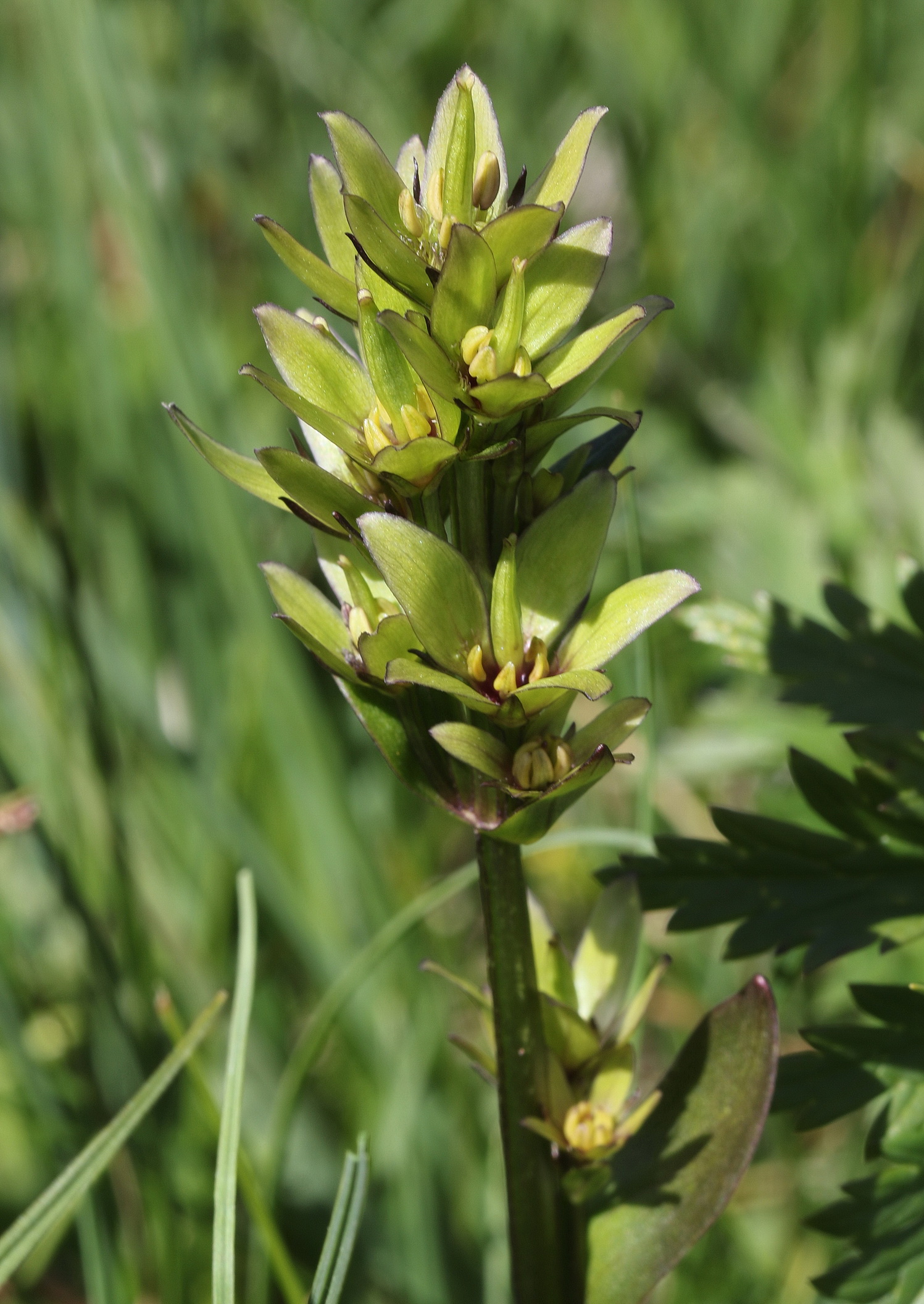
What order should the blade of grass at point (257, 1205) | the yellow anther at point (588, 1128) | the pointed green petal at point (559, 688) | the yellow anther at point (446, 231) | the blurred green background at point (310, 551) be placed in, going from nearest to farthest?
the pointed green petal at point (559, 688) < the yellow anther at point (446, 231) < the yellow anther at point (588, 1128) < the blade of grass at point (257, 1205) < the blurred green background at point (310, 551)

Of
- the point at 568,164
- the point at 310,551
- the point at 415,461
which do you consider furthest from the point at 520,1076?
the point at 310,551

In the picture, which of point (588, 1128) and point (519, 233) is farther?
point (588, 1128)

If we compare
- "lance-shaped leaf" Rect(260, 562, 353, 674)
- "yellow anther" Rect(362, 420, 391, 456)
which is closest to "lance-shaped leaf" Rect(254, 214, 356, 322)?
"yellow anther" Rect(362, 420, 391, 456)

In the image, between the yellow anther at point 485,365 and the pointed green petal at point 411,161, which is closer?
the yellow anther at point 485,365

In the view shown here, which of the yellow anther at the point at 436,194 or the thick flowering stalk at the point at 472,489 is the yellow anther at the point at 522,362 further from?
the yellow anther at the point at 436,194

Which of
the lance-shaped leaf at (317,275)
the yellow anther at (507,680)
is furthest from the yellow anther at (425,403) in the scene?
the yellow anther at (507,680)

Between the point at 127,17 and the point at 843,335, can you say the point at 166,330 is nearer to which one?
the point at 127,17

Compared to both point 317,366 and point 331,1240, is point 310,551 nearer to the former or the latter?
point 317,366
